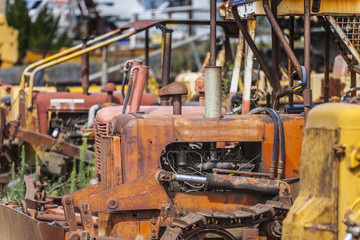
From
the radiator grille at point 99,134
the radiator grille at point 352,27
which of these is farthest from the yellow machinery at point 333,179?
the radiator grille at point 99,134

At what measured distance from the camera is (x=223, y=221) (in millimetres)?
5754

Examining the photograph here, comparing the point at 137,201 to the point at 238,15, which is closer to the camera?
the point at 137,201

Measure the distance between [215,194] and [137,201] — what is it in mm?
673

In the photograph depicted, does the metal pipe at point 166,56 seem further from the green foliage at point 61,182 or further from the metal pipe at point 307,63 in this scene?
the metal pipe at point 307,63

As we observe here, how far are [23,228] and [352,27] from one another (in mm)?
3617

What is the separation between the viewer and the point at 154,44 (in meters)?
28.2

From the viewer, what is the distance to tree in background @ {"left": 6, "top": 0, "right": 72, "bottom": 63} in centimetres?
2709

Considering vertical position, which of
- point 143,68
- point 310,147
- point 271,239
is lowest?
point 271,239

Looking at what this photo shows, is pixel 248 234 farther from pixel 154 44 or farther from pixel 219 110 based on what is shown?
pixel 154 44

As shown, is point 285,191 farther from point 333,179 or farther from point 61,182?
point 61,182

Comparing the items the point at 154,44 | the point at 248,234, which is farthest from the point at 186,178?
the point at 154,44

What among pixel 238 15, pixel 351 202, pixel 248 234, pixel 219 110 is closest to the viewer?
pixel 351 202

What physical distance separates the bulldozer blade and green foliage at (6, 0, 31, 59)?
67.8ft

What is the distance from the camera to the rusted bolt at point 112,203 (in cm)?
578
